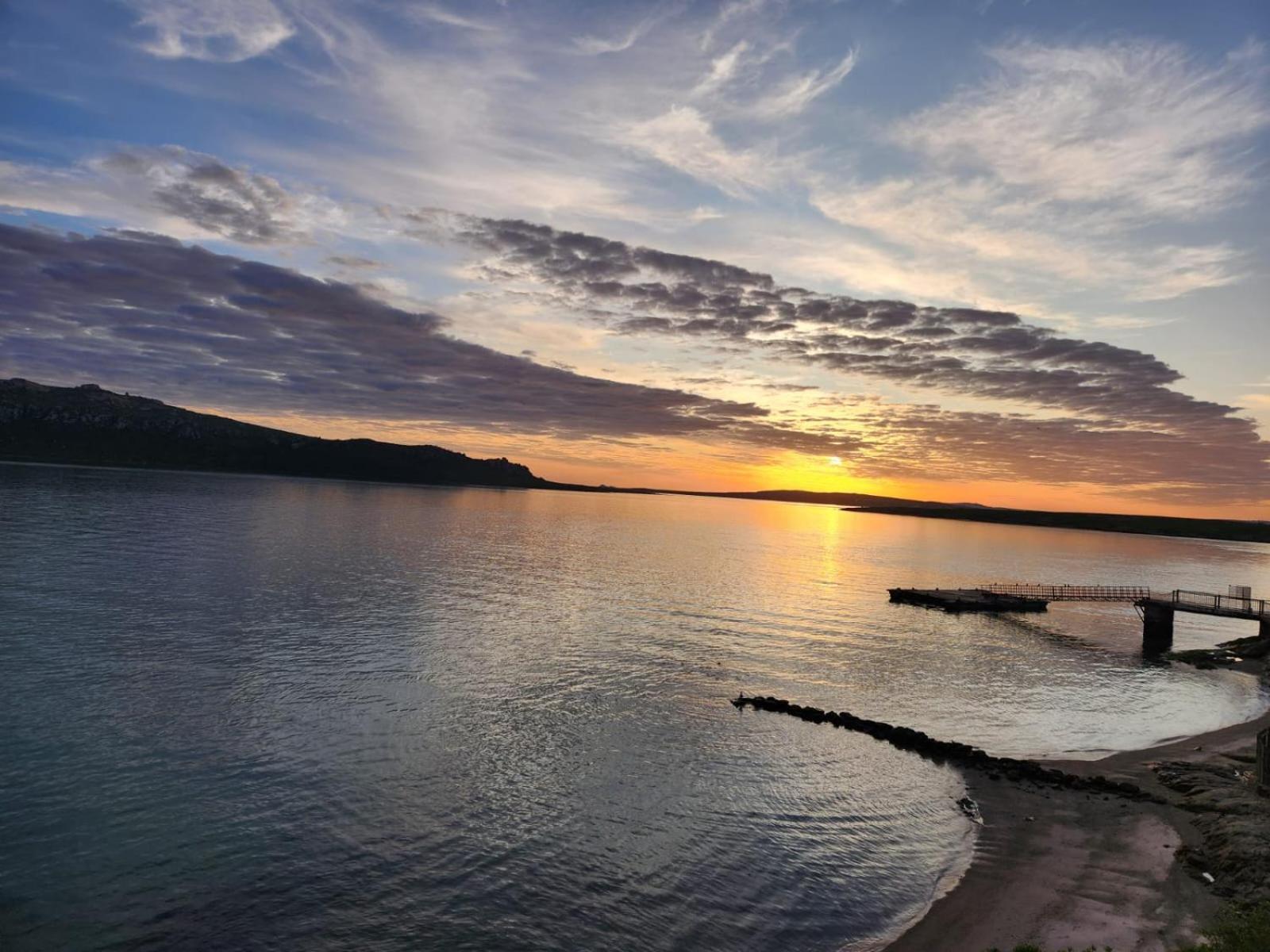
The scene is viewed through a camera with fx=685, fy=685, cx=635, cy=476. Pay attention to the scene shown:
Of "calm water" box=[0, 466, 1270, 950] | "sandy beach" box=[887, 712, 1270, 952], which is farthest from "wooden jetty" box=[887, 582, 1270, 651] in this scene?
"sandy beach" box=[887, 712, 1270, 952]

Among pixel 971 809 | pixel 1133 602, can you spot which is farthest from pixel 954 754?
pixel 1133 602

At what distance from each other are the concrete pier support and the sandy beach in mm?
54309

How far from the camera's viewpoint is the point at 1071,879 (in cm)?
2380

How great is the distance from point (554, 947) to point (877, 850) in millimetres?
13427

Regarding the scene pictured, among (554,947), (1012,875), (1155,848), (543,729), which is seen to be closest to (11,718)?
(543,729)

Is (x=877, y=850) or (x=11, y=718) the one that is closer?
(x=877, y=850)

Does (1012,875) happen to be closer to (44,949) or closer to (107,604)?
(44,949)

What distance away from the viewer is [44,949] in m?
17.6

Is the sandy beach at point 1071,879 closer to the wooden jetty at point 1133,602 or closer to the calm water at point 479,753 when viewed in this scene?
the calm water at point 479,753

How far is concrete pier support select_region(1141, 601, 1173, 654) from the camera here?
76.4 m

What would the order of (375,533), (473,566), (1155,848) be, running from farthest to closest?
(375,533), (473,566), (1155,848)

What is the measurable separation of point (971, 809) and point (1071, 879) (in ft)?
20.2

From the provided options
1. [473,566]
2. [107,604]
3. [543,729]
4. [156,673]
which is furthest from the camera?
[473,566]

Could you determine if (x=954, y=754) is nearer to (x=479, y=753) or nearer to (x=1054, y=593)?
(x=479, y=753)
